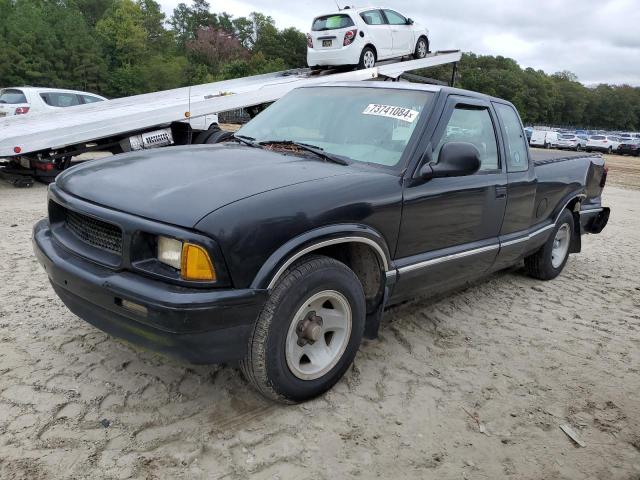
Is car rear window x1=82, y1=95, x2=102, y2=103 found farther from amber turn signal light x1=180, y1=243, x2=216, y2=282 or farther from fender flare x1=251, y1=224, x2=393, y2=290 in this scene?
amber turn signal light x1=180, y1=243, x2=216, y2=282

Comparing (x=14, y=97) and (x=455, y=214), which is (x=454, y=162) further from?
(x=14, y=97)

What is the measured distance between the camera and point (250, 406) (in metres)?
2.83

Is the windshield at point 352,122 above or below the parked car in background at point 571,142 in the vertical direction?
above

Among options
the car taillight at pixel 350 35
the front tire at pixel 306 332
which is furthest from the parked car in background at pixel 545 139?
the front tire at pixel 306 332

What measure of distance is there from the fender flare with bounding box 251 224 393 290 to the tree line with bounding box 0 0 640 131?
1421cm

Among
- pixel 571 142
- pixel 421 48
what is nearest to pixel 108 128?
pixel 421 48

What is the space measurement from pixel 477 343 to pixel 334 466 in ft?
5.98

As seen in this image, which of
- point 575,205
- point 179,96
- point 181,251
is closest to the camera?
point 181,251

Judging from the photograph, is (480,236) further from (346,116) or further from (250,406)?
(250,406)

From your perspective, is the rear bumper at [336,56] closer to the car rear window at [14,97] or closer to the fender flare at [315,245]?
the car rear window at [14,97]

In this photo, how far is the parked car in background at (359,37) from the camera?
12539mm

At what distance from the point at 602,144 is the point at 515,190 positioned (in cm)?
4105

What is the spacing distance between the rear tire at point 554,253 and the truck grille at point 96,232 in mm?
4170

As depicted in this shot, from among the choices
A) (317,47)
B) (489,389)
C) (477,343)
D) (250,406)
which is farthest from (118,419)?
(317,47)
